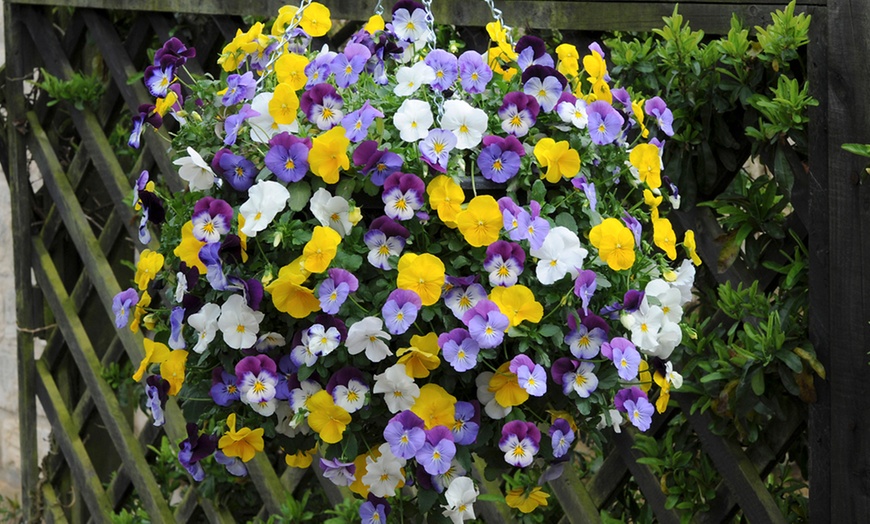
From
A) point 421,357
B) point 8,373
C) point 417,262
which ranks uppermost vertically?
point 417,262

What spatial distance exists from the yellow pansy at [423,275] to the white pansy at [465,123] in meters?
0.15

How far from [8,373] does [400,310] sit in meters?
3.04

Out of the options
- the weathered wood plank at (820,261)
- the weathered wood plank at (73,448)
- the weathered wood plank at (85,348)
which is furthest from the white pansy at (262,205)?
the weathered wood plank at (73,448)

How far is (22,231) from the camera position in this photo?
9.52 feet

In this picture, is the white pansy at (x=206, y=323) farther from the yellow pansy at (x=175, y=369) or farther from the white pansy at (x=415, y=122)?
the white pansy at (x=415, y=122)

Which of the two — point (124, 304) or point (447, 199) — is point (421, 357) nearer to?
Result: point (447, 199)

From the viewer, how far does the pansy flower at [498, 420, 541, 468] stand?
135 cm

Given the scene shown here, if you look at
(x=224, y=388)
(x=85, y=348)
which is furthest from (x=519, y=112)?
(x=85, y=348)

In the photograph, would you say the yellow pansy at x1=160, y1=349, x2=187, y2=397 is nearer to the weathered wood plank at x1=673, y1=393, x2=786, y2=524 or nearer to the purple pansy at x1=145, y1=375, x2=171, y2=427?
the purple pansy at x1=145, y1=375, x2=171, y2=427

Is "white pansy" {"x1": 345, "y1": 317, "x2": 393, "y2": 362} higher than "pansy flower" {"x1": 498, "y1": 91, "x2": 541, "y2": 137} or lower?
lower

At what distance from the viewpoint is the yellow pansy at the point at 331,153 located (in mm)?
1332

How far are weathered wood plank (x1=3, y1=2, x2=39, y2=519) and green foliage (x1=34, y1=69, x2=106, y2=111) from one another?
19 centimetres

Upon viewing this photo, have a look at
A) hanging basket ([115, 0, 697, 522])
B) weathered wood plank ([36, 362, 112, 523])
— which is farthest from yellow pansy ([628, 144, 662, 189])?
weathered wood plank ([36, 362, 112, 523])

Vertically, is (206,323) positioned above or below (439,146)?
below
